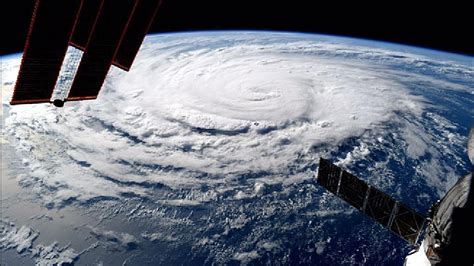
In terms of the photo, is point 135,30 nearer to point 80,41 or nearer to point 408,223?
point 80,41

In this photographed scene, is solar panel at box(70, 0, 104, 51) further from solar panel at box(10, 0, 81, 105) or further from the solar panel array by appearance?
solar panel at box(10, 0, 81, 105)

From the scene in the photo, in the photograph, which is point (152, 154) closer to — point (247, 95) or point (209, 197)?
point (209, 197)

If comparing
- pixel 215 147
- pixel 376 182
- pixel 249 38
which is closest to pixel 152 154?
pixel 215 147

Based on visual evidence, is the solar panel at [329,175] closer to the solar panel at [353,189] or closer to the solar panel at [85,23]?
the solar panel at [353,189]

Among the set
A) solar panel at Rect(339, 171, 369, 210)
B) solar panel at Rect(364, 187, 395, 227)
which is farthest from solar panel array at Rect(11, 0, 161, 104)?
solar panel at Rect(364, 187, 395, 227)

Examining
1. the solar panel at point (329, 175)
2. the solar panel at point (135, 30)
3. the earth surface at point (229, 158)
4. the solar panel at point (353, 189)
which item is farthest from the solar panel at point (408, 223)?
the earth surface at point (229, 158)

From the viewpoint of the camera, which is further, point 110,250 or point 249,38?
point 249,38
